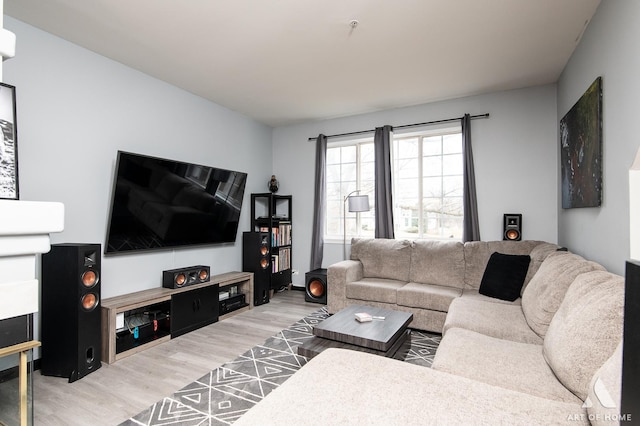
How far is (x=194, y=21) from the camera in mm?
2514

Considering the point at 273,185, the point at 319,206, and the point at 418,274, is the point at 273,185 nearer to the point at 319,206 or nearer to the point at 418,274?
the point at 319,206

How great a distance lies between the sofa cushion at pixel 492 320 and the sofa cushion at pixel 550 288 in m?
0.07

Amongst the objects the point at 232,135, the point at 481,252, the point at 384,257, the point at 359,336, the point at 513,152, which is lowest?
the point at 359,336

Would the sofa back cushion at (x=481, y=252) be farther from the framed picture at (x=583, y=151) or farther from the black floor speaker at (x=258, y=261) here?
the black floor speaker at (x=258, y=261)

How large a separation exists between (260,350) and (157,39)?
2.79 m

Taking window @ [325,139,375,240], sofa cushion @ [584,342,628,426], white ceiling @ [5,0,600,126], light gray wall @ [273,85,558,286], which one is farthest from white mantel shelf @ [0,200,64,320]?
window @ [325,139,375,240]

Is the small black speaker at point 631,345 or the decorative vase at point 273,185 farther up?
the decorative vase at point 273,185

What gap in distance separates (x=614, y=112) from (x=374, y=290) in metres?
2.44

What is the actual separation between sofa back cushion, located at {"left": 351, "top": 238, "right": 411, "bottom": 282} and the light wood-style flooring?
117cm

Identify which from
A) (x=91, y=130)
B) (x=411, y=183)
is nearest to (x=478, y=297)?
(x=411, y=183)

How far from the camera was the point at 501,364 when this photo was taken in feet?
5.51

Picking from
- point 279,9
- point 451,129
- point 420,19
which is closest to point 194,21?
point 279,9

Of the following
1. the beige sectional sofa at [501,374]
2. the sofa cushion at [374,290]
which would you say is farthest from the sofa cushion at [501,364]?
the sofa cushion at [374,290]

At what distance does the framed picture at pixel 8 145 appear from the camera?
2.18 metres
